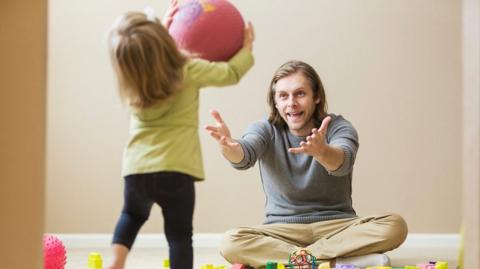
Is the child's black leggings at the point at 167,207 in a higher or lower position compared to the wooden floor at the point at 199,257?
higher

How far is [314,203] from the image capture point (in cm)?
218

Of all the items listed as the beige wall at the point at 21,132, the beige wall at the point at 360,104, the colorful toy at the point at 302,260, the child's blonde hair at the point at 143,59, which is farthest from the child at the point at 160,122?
the beige wall at the point at 360,104

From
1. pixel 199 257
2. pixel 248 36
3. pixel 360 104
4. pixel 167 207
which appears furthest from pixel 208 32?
pixel 360 104

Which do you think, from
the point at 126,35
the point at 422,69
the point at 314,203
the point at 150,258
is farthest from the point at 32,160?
the point at 422,69

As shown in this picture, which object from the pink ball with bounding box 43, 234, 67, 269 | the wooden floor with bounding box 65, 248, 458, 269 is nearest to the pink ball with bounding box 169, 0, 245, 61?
the pink ball with bounding box 43, 234, 67, 269

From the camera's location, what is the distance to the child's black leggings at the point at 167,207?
3.46 ft

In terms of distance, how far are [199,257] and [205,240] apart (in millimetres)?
432

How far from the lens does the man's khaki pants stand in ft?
6.73

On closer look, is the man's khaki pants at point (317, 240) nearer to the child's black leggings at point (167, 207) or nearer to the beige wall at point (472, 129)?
the child's black leggings at point (167, 207)

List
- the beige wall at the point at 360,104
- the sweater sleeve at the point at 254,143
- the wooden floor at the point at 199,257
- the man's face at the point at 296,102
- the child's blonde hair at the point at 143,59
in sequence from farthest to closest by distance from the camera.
Result: the beige wall at the point at 360,104 < the wooden floor at the point at 199,257 < the man's face at the point at 296,102 < the sweater sleeve at the point at 254,143 < the child's blonde hair at the point at 143,59

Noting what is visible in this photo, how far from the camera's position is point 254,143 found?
2.11 metres

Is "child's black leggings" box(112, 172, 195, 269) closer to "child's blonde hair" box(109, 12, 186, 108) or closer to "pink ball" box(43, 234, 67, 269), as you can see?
"child's blonde hair" box(109, 12, 186, 108)

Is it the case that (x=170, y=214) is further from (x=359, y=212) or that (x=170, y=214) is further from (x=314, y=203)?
(x=359, y=212)

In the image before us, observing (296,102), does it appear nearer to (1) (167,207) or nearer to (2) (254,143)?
(2) (254,143)
